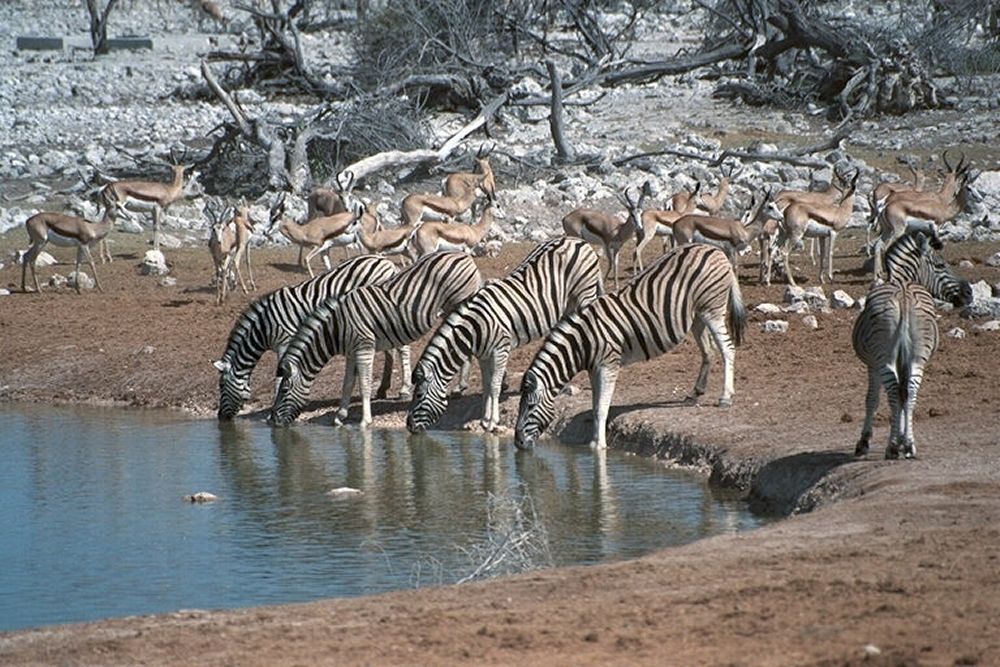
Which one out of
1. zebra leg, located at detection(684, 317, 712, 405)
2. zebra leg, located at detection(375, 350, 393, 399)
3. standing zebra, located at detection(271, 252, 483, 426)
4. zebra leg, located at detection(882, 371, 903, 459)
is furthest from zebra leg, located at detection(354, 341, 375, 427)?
zebra leg, located at detection(882, 371, 903, 459)

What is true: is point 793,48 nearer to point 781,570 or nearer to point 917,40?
point 917,40

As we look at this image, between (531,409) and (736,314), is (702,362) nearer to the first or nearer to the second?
(736,314)

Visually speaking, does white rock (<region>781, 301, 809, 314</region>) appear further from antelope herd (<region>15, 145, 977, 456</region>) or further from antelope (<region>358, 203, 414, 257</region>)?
antelope (<region>358, 203, 414, 257</region>)

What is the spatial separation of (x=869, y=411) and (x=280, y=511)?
12.8 feet

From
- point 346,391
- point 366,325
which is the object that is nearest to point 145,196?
point 346,391

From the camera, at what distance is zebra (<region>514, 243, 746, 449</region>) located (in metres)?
12.9

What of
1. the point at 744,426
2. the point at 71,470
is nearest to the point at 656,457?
the point at 744,426

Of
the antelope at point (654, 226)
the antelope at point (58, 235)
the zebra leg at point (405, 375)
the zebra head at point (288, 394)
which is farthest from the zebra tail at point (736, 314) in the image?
the antelope at point (58, 235)

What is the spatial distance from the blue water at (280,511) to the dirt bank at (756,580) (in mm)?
722

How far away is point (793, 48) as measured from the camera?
3309 cm

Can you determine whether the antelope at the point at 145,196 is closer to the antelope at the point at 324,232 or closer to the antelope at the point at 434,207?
the antelope at the point at 324,232

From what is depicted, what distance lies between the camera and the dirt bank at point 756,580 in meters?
6.39

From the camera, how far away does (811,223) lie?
19000 mm

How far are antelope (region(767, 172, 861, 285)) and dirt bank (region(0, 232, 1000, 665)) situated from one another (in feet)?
13.1
